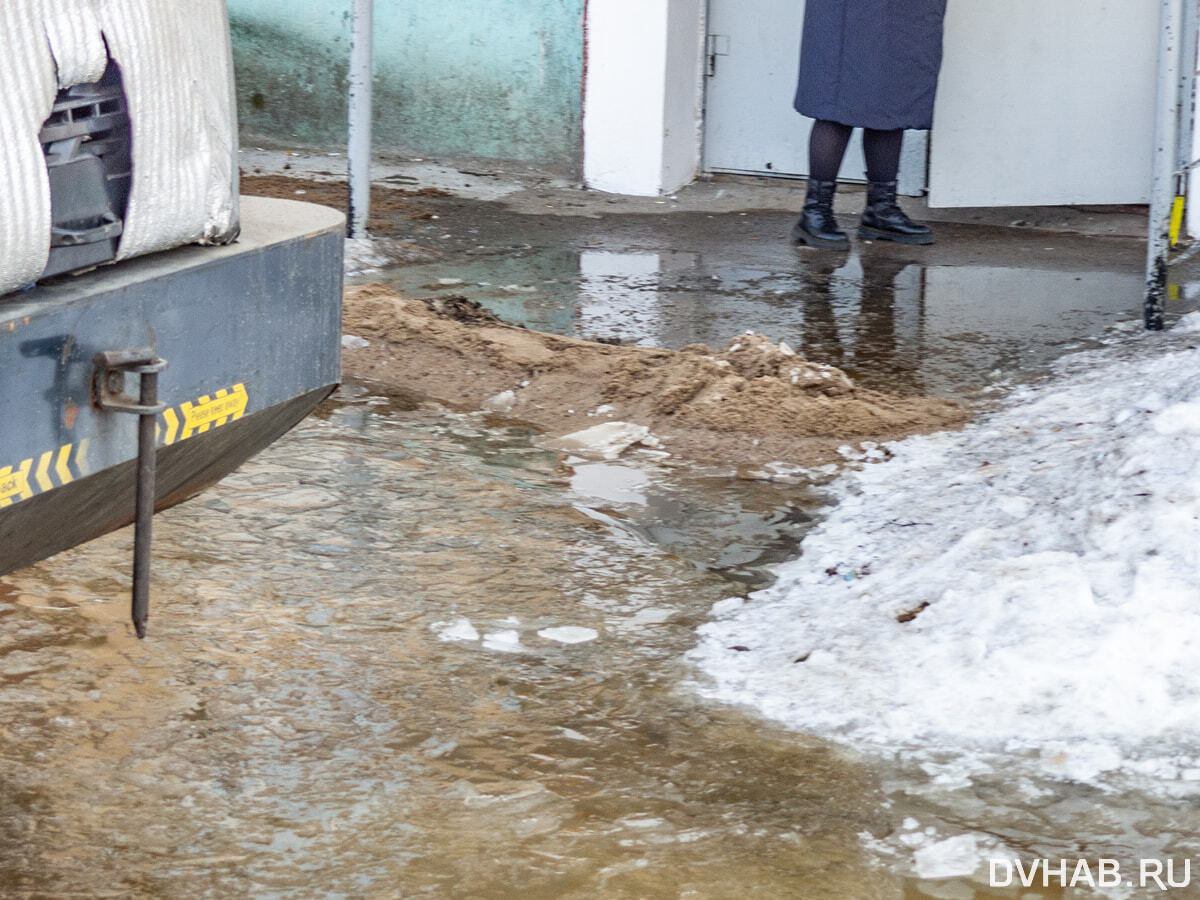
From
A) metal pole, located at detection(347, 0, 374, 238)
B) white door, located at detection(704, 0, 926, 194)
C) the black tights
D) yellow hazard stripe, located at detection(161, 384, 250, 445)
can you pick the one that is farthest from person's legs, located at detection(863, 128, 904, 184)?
yellow hazard stripe, located at detection(161, 384, 250, 445)

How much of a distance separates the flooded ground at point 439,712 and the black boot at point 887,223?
290 cm

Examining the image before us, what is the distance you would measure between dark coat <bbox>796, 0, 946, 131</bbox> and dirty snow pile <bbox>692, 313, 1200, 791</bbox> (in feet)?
9.33

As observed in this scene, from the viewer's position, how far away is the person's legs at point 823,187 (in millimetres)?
6375

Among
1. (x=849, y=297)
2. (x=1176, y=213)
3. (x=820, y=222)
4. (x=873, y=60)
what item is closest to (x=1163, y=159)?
(x=1176, y=213)

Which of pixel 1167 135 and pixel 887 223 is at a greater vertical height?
pixel 1167 135

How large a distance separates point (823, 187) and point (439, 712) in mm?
4251

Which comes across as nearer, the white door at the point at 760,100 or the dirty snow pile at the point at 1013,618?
the dirty snow pile at the point at 1013,618

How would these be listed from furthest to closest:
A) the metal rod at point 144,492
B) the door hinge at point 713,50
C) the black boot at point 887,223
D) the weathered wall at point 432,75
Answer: the weathered wall at point 432,75
the door hinge at point 713,50
the black boot at point 887,223
the metal rod at point 144,492

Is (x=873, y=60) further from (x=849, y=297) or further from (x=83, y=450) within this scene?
(x=83, y=450)

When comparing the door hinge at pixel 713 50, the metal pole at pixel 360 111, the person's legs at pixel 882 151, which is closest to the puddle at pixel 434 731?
the metal pole at pixel 360 111

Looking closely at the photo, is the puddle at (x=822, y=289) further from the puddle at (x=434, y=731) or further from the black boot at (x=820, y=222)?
the puddle at (x=434, y=731)

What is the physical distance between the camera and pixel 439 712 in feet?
8.83

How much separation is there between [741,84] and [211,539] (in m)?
5.00

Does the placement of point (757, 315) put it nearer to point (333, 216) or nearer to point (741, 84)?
point (741, 84)
